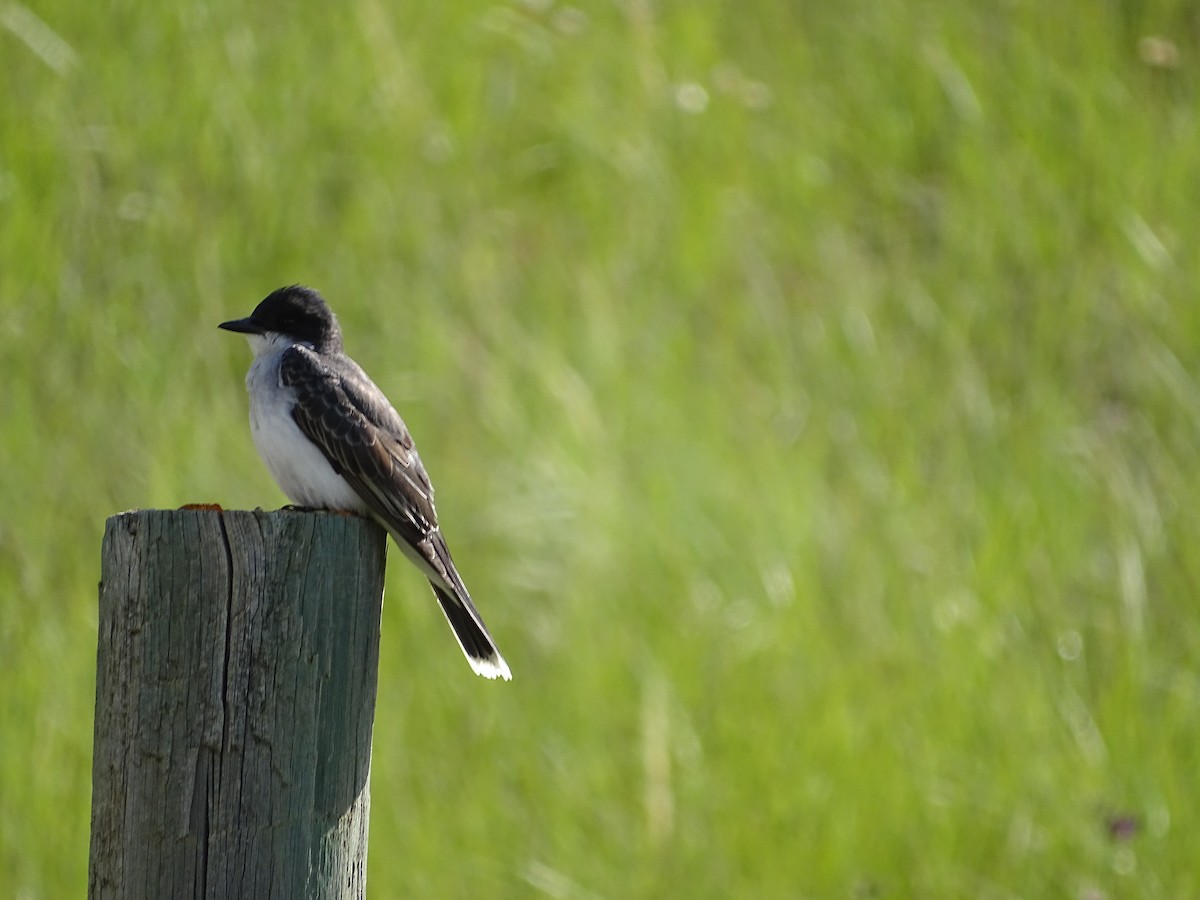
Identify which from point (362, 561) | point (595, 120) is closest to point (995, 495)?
point (595, 120)

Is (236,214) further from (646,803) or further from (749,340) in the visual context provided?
(646,803)

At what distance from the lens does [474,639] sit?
4160mm

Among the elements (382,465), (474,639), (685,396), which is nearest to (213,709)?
(474,639)

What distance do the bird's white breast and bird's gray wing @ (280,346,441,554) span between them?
0.02 meters

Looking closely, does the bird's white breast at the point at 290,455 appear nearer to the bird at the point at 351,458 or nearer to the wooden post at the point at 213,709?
the bird at the point at 351,458

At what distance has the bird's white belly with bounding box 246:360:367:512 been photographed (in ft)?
14.2

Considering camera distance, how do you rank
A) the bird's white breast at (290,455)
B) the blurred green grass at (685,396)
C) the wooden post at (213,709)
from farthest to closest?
the blurred green grass at (685,396) < the bird's white breast at (290,455) < the wooden post at (213,709)

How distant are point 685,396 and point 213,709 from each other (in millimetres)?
5100

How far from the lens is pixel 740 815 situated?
5.88 meters

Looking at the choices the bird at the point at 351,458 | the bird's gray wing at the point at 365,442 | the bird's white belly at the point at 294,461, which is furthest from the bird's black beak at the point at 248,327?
the bird's white belly at the point at 294,461

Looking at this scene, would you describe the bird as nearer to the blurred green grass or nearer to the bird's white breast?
the bird's white breast

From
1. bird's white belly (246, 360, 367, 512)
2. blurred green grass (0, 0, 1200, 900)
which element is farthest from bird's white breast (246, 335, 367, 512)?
blurred green grass (0, 0, 1200, 900)

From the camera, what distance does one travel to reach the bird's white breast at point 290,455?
4340 millimetres

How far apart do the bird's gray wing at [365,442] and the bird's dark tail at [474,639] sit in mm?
113
